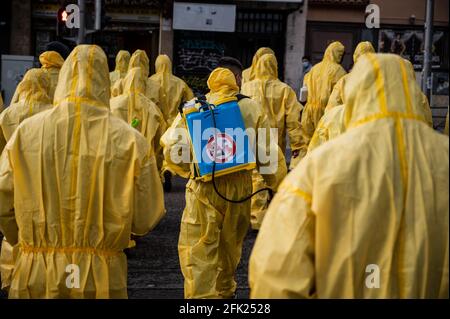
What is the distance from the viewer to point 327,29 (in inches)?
971

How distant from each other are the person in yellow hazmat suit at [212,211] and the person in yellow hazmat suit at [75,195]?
163 cm

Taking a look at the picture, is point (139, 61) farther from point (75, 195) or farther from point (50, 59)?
point (75, 195)

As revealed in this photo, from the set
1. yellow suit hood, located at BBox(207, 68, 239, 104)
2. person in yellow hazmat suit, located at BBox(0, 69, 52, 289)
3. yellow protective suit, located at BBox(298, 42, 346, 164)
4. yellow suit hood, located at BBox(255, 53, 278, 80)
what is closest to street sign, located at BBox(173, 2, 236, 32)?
yellow protective suit, located at BBox(298, 42, 346, 164)

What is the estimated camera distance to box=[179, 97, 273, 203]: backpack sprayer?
20.5 ft

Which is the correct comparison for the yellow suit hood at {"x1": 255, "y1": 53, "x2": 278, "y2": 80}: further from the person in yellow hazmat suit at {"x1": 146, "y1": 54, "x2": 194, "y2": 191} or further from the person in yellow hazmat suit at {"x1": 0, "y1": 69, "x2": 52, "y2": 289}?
the person in yellow hazmat suit at {"x1": 0, "y1": 69, "x2": 52, "y2": 289}

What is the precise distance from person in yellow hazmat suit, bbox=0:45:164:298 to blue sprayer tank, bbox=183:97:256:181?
1579 mm

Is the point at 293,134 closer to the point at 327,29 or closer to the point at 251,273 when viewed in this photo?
the point at 251,273

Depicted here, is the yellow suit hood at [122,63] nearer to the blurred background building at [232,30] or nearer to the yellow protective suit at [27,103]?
the yellow protective suit at [27,103]

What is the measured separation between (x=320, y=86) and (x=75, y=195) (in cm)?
965

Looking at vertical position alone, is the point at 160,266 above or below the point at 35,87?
below

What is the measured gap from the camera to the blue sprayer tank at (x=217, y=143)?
6258 millimetres

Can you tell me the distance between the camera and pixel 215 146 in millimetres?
6270

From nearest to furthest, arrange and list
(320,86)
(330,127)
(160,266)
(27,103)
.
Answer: (330,127) < (27,103) < (160,266) < (320,86)

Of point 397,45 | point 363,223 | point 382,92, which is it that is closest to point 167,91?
point 382,92
